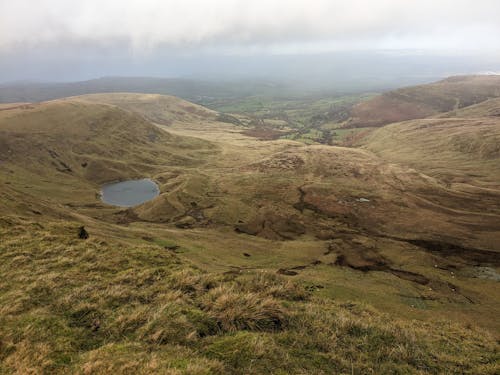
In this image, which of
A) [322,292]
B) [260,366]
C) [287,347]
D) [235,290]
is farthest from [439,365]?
[322,292]

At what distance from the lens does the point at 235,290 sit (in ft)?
72.5

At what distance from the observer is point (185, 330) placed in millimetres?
15961

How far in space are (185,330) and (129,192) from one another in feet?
387

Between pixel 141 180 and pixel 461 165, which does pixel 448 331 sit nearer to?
pixel 141 180

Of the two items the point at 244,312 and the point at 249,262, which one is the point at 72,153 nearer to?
the point at 249,262

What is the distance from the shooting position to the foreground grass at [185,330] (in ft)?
43.7

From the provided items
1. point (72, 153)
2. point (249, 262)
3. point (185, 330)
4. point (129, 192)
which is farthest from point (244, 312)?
point (72, 153)

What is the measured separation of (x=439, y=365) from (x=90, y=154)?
168526 millimetres

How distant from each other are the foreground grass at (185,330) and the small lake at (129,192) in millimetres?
89923

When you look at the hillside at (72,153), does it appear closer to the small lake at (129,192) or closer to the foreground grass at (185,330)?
the small lake at (129,192)

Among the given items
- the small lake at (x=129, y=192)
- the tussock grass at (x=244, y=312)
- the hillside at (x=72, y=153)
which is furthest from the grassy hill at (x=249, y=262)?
the small lake at (x=129, y=192)

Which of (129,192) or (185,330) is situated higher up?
(185,330)

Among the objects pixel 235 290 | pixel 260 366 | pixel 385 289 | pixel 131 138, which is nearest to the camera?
pixel 260 366

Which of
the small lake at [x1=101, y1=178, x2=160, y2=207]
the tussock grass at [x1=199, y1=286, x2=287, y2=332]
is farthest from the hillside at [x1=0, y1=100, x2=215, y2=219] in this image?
the tussock grass at [x1=199, y1=286, x2=287, y2=332]
